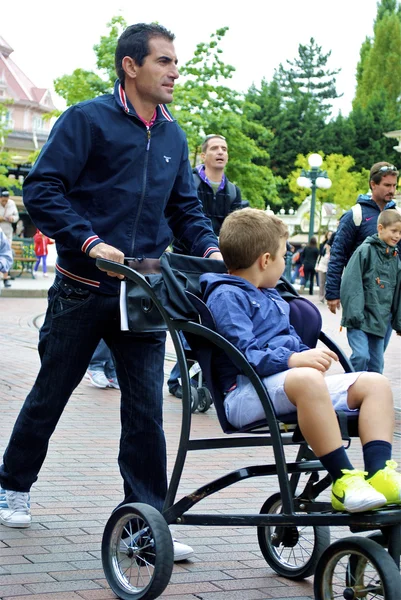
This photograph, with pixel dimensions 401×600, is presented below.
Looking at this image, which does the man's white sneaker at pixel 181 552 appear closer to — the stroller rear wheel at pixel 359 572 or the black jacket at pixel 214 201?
the stroller rear wheel at pixel 359 572

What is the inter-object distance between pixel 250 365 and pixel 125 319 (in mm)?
626

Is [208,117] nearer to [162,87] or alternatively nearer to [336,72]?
[162,87]

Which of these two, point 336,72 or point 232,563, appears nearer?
point 232,563

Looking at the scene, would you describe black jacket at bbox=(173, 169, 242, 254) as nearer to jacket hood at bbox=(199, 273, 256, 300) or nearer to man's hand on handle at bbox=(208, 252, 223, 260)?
man's hand on handle at bbox=(208, 252, 223, 260)

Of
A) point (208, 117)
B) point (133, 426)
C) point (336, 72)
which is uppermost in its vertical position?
point (336, 72)

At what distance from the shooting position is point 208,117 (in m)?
39.5

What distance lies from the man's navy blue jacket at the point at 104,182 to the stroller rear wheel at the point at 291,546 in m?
1.15

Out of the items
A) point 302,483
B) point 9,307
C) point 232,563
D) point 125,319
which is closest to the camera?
point 125,319

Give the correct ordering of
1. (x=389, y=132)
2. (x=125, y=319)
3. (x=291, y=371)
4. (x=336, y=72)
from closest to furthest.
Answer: (x=291, y=371), (x=125, y=319), (x=389, y=132), (x=336, y=72)

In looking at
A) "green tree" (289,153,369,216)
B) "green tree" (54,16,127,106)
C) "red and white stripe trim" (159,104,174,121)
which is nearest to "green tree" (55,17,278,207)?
"green tree" (54,16,127,106)

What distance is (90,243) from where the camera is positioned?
3.87 m

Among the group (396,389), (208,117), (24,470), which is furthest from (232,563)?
(208,117)

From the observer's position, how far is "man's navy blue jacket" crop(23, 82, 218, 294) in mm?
4012

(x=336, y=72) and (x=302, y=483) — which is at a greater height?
(x=336, y=72)
